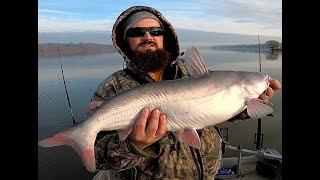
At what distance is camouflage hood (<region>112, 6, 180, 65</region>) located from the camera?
4172 millimetres

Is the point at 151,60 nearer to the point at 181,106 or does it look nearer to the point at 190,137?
the point at 181,106

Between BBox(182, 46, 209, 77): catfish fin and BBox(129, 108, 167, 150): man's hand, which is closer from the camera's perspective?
BBox(129, 108, 167, 150): man's hand

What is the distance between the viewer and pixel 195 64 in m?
3.17

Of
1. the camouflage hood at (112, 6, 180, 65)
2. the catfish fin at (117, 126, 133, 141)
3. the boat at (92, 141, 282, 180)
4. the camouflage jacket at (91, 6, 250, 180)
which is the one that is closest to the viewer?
the catfish fin at (117, 126, 133, 141)

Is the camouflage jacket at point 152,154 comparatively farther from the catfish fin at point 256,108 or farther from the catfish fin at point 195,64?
the catfish fin at point 195,64

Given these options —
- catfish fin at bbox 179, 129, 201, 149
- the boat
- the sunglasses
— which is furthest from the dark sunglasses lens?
the boat

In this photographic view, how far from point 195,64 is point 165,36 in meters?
1.36

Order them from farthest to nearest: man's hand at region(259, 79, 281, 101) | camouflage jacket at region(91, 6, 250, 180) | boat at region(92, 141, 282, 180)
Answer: boat at region(92, 141, 282, 180) → man's hand at region(259, 79, 281, 101) → camouflage jacket at region(91, 6, 250, 180)

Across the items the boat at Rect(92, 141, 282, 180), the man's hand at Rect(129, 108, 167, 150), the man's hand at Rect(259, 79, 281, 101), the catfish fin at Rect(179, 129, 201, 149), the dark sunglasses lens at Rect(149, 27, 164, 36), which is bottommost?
the boat at Rect(92, 141, 282, 180)

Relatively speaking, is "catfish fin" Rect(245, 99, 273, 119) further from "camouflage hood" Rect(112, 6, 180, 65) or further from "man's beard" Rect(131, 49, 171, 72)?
"camouflage hood" Rect(112, 6, 180, 65)

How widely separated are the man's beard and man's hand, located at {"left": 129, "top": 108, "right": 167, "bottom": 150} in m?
0.93
